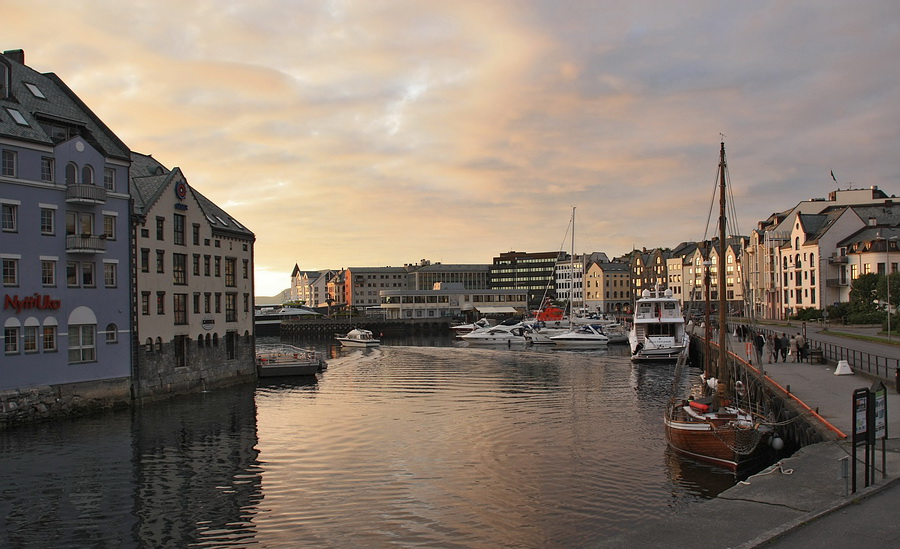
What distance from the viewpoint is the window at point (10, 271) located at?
3691 centimetres

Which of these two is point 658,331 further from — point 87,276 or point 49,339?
point 49,339

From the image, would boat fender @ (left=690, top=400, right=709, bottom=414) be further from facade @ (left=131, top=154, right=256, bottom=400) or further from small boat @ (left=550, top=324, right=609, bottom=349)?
small boat @ (left=550, top=324, right=609, bottom=349)

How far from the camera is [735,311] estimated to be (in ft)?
484

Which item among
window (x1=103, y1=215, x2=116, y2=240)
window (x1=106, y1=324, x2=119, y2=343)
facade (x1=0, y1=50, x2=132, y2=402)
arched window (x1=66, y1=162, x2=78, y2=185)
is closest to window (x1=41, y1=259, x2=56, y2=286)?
facade (x1=0, y1=50, x2=132, y2=402)

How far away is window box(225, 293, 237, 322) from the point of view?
2236 inches

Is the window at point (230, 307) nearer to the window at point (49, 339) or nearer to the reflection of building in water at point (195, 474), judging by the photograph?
the reflection of building in water at point (195, 474)

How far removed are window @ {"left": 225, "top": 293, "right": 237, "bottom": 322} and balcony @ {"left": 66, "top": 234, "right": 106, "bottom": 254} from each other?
1590cm

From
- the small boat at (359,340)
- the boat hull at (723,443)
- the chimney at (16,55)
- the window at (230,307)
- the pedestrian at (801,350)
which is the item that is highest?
the chimney at (16,55)

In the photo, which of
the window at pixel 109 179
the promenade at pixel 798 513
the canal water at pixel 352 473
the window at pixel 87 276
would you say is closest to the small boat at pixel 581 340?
the canal water at pixel 352 473

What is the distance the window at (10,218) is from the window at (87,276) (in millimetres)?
4583

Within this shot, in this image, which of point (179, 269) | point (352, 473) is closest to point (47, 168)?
point (179, 269)

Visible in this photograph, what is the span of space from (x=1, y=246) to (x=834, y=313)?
85543 mm

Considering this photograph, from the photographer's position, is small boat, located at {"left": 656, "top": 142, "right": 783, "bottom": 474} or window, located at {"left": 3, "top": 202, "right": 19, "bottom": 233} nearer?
small boat, located at {"left": 656, "top": 142, "right": 783, "bottom": 474}

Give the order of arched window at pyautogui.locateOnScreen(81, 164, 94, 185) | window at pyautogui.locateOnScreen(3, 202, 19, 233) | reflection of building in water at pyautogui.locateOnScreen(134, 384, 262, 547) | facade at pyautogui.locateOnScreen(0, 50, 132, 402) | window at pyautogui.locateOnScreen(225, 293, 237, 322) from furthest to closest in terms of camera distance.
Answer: window at pyautogui.locateOnScreen(225, 293, 237, 322) → arched window at pyautogui.locateOnScreen(81, 164, 94, 185) → facade at pyautogui.locateOnScreen(0, 50, 132, 402) → window at pyautogui.locateOnScreen(3, 202, 19, 233) → reflection of building in water at pyautogui.locateOnScreen(134, 384, 262, 547)
